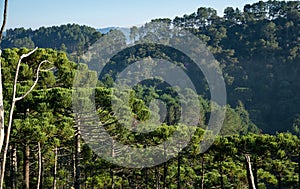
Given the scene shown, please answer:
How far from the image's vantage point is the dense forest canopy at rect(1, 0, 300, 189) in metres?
12.5

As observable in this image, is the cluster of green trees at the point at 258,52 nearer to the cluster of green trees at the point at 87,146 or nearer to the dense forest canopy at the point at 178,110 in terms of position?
the dense forest canopy at the point at 178,110

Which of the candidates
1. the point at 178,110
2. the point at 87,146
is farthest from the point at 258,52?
the point at 87,146

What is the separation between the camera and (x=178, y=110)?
40.9 metres

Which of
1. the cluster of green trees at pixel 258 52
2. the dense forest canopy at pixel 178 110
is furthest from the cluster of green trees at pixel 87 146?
the cluster of green trees at pixel 258 52

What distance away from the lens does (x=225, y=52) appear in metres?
65.1

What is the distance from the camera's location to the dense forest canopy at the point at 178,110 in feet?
41.1

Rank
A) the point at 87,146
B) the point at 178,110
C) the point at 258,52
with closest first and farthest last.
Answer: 1. the point at 87,146
2. the point at 178,110
3. the point at 258,52

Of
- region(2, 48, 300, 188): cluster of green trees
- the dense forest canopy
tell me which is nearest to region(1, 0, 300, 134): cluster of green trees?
the dense forest canopy

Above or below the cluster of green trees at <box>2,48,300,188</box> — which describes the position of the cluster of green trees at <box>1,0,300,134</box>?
Answer: above

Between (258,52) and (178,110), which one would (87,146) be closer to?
(178,110)

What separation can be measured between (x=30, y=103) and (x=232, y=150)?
6.59 m

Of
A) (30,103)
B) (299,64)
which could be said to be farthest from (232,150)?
(299,64)

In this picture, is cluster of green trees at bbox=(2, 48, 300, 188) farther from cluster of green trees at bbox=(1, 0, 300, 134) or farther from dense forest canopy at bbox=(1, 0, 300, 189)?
cluster of green trees at bbox=(1, 0, 300, 134)

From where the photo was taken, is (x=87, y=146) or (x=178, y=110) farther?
(x=178, y=110)
